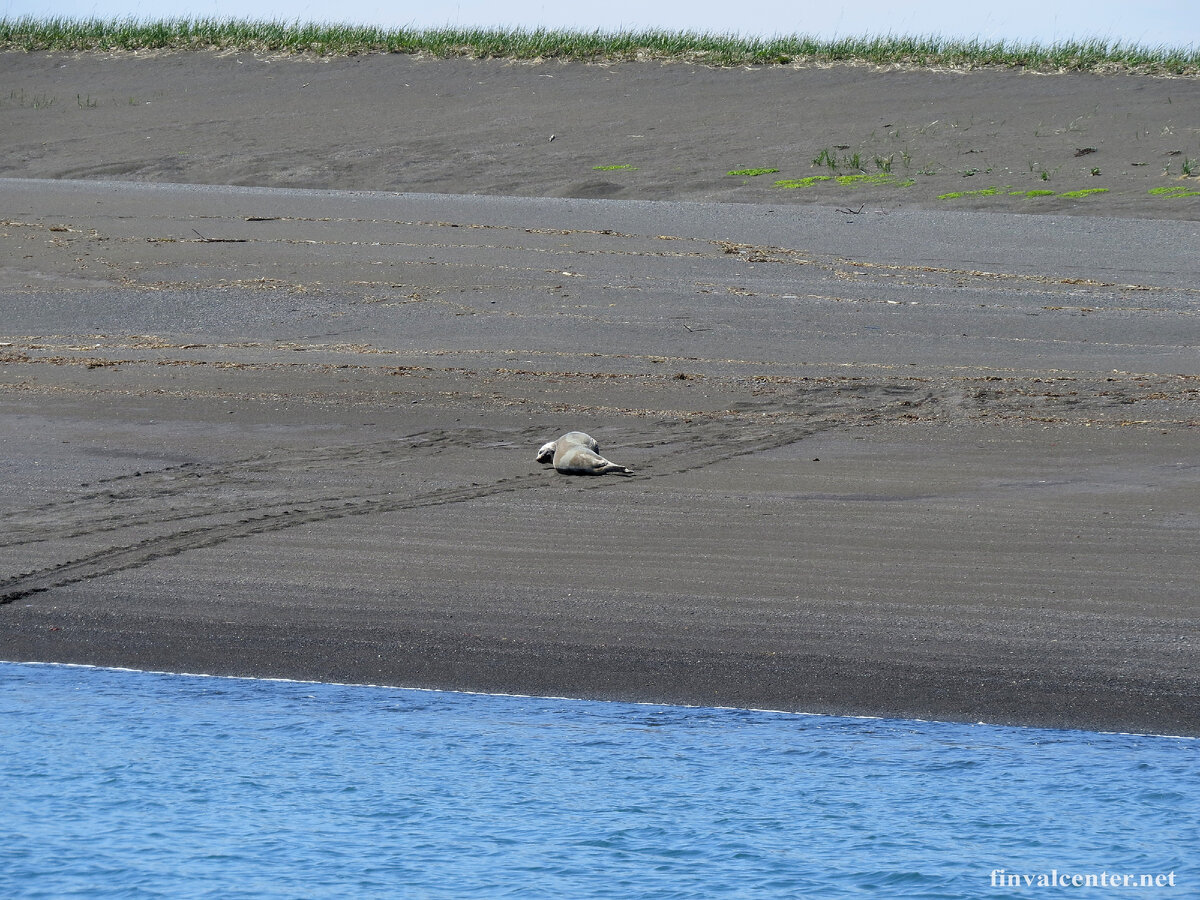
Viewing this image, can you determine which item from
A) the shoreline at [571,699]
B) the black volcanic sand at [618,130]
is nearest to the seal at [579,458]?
the shoreline at [571,699]

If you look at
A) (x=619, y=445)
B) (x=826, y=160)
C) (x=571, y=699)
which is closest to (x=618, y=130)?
(x=826, y=160)

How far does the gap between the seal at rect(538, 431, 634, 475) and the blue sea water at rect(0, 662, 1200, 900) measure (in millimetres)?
2485

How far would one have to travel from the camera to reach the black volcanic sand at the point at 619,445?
17.7ft

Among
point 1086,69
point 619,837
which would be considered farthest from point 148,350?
point 1086,69

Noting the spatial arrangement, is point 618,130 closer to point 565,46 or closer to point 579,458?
point 565,46

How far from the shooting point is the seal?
7410mm

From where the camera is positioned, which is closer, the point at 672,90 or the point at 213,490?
the point at 213,490

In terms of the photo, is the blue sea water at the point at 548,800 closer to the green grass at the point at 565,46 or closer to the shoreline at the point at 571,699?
the shoreline at the point at 571,699

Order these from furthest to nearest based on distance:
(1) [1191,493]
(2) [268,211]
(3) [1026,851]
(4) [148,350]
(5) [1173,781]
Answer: (2) [268,211], (4) [148,350], (1) [1191,493], (5) [1173,781], (3) [1026,851]

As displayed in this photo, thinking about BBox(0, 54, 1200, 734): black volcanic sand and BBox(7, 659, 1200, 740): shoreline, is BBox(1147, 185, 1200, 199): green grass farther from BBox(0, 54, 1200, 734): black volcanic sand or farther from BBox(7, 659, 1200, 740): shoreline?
BBox(7, 659, 1200, 740): shoreline

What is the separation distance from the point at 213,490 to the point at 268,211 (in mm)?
8618

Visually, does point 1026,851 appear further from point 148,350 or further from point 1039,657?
point 148,350

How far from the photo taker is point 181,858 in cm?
407

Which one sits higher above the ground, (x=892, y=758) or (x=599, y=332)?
(x=599, y=332)
